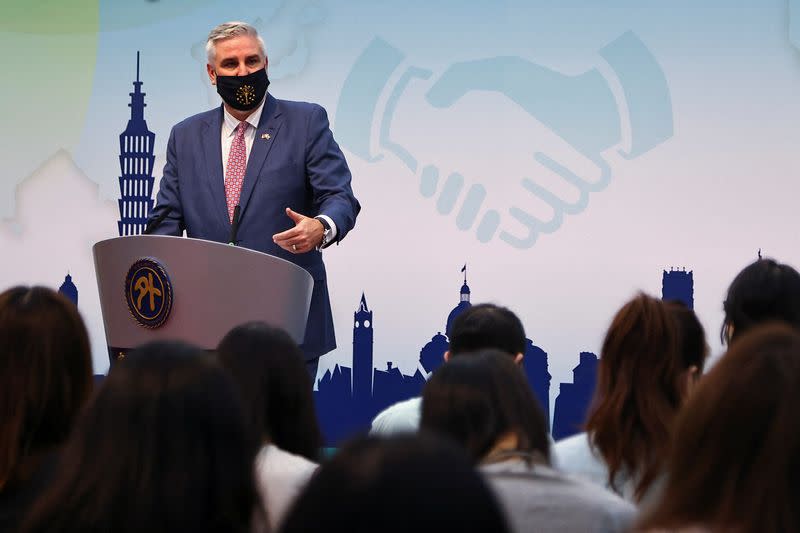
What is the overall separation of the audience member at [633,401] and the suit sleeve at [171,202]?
4.91 ft

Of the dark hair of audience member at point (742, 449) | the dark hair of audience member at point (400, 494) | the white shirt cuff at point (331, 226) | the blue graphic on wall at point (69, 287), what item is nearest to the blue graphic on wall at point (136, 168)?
the blue graphic on wall at point (69, 287)

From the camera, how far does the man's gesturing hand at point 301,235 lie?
2.88m

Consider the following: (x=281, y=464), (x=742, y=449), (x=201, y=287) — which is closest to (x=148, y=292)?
(x=201, y=287)

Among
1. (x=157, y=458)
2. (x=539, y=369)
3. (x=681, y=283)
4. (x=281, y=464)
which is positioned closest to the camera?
(x=157, y=458)

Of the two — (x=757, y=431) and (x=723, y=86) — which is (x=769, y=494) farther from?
(x=723, y=86)

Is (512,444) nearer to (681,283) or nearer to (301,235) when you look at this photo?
(301,235)

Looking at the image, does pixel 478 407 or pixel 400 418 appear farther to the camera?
pixel 400 418

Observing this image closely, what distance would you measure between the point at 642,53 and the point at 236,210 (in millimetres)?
2632

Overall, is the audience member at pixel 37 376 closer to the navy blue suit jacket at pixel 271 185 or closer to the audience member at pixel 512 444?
the audience member at pixel 512 444

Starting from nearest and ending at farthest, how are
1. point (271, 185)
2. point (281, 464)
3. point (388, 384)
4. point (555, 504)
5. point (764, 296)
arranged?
1. point (555, 504)
2. point (281, 464)
3. point (764, 296)
4. point (271, 185)
5. point (388, 384)

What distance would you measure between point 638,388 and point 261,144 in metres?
1.48

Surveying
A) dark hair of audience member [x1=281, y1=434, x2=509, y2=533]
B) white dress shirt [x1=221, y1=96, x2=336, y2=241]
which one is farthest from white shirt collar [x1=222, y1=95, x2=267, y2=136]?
dark hair of audience member [x1=281, y1=434, x2=509, y2=533]

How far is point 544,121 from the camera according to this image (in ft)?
17.1

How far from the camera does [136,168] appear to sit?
5652mm
